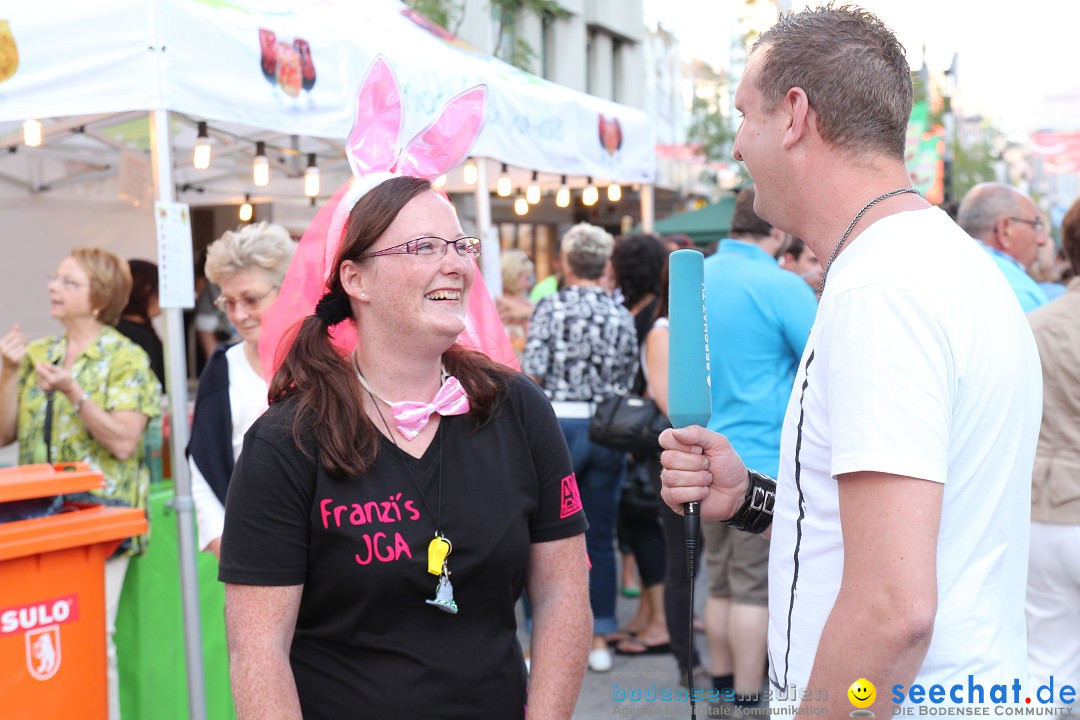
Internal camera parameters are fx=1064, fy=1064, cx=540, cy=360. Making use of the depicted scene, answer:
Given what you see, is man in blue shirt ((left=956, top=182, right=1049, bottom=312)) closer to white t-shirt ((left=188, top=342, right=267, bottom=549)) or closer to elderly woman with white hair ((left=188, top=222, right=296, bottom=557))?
elderly woman with white hair ((left=188, top=222, right=296, bottom=557))

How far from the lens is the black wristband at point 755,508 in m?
1.94

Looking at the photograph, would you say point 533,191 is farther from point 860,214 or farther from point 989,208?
A: point 860,214

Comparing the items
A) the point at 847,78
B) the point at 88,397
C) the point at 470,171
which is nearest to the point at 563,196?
the point at 470,171

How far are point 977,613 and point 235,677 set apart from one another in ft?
4.18

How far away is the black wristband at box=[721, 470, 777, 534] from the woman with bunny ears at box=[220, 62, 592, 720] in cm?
40

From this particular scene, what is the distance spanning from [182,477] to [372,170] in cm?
192

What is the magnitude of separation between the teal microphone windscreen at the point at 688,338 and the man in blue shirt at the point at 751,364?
95.0 inches

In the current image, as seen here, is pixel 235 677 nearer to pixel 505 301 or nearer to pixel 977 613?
pixel 977 613

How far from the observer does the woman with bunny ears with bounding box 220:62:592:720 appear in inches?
76.6

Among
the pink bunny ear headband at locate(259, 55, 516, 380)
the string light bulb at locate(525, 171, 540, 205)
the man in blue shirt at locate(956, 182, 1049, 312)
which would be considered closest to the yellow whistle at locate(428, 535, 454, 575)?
the pink bunny ear headband at locate(259, 55, 516, 380)

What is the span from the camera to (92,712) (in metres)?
3.18

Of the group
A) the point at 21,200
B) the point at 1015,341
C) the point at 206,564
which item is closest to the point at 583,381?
the point at 206,564

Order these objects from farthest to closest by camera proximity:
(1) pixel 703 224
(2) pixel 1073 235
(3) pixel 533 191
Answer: (1) pixel 703 224
(3) pixel 533 191
(2) pixel 1073 235

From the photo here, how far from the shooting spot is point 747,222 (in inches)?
171
